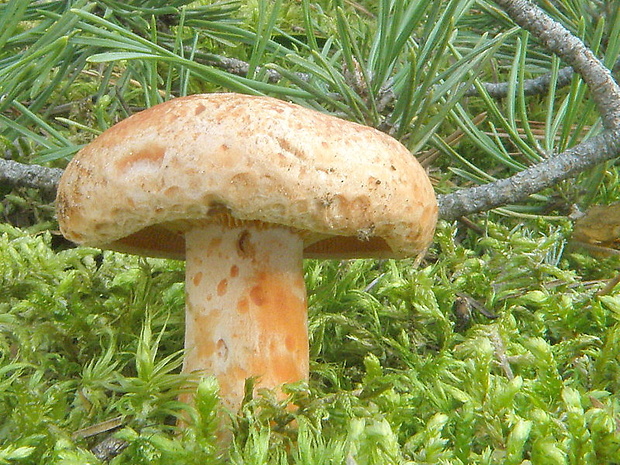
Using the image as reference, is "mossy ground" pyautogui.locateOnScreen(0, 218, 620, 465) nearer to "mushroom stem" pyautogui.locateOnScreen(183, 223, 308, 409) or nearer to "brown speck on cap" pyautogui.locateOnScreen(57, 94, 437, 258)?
"mushroom stem" pyautogui.locateOnScreen(183, 223, 308, 409)

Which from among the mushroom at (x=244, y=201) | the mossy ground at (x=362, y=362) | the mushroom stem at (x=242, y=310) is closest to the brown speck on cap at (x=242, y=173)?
the mushroom at (x=244, y=201)

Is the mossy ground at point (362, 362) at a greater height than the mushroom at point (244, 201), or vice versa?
the mushroom at point (244, 201)

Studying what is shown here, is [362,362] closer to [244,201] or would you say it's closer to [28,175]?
[244,201]

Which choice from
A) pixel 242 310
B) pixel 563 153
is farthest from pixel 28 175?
pixel 563 153

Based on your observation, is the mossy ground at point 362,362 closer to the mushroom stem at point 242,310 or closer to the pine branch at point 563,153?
the mushroom stem at point 242,310

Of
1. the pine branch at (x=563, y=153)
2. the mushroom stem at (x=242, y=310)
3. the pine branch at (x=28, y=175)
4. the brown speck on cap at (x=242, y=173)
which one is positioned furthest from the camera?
the pine branch at (x=28, y=175)

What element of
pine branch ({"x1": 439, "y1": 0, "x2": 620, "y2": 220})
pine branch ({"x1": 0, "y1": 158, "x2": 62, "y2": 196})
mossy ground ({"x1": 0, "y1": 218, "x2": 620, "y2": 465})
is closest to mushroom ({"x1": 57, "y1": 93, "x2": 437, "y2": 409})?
mossy ground ({"x1": 0, "y1": 218, "x2": 620, "y2": 465})

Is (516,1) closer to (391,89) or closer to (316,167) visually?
(391,89)

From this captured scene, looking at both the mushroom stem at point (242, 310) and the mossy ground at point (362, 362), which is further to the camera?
the mushroom stem at point (242, 310)

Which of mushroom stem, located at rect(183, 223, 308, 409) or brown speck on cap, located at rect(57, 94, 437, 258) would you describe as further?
mushroom stem, located at rect(183, 223, 308, 409)
